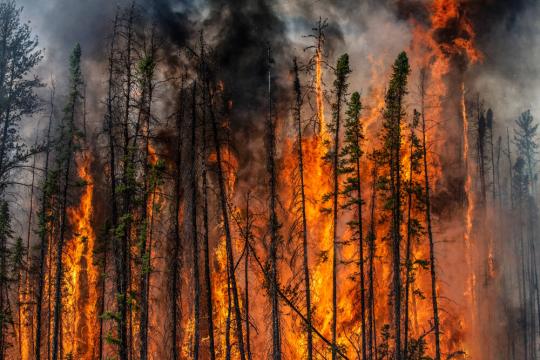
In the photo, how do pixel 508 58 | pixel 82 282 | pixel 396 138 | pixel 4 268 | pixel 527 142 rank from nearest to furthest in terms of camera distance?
pixel 396 138 < pixel 4 268 < pixel 82 282 < pixel 508 58 < pixel 527 142

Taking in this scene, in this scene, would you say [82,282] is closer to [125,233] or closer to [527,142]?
[125,233]

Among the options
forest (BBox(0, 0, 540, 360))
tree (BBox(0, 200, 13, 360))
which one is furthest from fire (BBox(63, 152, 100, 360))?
tree (BBox(0, 200, 13, 360))

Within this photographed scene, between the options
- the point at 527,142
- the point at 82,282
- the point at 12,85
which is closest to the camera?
the point at 12,85

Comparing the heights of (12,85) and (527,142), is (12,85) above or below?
below

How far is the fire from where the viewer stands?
127ft

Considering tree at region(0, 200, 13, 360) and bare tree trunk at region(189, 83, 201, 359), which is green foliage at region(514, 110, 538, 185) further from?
tree at region(0, 200, 13, 360)

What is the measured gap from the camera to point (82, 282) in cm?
4181

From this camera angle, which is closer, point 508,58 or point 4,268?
point 4,268

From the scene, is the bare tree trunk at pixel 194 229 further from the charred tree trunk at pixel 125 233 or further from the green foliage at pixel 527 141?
the green foliage at pixel 527 141

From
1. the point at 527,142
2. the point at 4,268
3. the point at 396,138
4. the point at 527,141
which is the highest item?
the point at 527,141

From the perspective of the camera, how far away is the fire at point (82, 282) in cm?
3878

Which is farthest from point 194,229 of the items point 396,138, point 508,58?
point 508,58

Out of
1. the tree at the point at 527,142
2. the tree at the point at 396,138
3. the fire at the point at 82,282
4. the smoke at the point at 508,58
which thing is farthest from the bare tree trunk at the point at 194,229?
the tree at the point at 527,142

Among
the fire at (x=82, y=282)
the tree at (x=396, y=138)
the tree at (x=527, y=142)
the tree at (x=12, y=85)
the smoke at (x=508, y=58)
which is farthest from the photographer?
the tree at (x=527, y=142)
